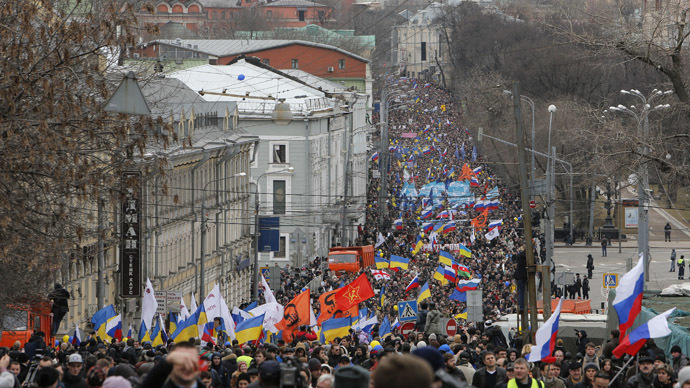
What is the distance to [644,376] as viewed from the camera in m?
12.8

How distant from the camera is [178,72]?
65438 mm

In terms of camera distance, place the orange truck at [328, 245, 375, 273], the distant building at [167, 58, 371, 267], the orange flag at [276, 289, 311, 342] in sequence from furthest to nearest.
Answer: the distant building at [167, 58, 371, 267]
the orange truck at [328, 245, 375, 273]
the orange flag at [276, 289, 311, 342]

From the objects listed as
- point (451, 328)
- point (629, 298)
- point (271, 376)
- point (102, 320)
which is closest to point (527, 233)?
point (451, 328)

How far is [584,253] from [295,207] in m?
12.6

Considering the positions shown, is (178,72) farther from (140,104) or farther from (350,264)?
(140,104)

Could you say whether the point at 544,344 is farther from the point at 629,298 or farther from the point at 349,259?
the point at 349,259

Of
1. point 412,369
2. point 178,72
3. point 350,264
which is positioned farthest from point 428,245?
point 412,369

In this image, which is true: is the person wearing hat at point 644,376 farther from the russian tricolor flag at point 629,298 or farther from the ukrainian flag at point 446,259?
the ukrainian flag at point 446,259

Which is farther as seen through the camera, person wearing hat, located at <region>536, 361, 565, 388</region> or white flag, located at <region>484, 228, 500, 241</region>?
white flag, located at <region>484, 228, 500, 241</region>

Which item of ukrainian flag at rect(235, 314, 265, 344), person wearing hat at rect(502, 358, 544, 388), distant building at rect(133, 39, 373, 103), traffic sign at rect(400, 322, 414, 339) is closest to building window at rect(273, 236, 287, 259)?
Answer: distant building at rect(133, 39, 373, 103)

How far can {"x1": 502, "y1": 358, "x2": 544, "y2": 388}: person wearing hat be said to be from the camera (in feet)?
38.8

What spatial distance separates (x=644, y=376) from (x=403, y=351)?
338 cm

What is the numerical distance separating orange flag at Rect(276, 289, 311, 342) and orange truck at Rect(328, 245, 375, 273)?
2631 centimetres

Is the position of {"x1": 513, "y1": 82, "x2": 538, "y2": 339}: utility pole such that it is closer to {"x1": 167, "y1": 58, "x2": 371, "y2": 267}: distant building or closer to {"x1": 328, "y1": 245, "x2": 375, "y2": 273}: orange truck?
{"x1": 328, "y1": 245, "x2": 375, "y2": 273}: orange truck
